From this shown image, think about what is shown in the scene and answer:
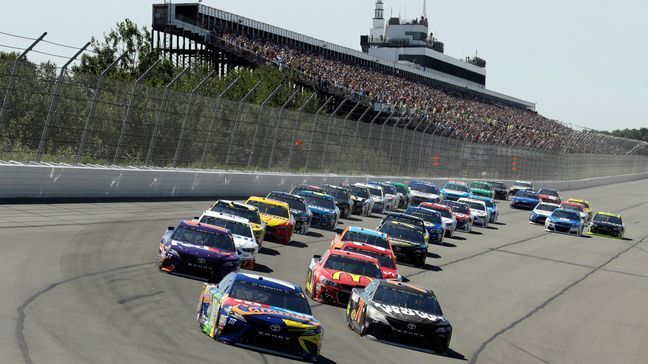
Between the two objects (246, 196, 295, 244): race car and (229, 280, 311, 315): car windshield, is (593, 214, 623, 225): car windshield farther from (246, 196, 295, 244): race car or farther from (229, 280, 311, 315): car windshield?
(229, 280, 311, 315): car windshield

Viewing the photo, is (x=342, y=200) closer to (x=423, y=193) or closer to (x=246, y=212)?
(x=423, y=193)

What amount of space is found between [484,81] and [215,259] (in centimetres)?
14345

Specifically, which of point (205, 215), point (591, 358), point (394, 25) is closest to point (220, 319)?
point (591, 358)

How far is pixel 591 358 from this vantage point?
18391mm

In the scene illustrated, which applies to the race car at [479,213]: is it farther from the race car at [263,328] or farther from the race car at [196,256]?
the race car at [263,328]

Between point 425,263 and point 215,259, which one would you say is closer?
point 215,259

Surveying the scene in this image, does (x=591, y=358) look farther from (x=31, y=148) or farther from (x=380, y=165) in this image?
(x=380, y=165)

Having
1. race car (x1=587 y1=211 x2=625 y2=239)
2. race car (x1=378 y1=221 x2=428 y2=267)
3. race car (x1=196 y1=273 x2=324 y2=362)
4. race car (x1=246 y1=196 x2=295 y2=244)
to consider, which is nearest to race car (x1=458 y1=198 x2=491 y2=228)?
race car (x1=587 y1=211 x2=625 y2=239)

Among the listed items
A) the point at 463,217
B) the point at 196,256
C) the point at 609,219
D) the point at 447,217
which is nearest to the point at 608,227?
the point at 609,219

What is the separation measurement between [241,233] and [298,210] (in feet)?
30.8

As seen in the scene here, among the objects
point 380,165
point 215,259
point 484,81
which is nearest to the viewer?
point 215,259

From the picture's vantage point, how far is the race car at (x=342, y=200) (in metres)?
41.1

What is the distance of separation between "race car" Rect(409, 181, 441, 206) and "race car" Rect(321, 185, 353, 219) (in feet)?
38.4

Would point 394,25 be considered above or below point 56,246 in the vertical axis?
above
